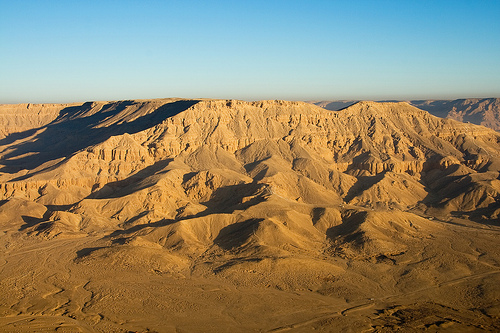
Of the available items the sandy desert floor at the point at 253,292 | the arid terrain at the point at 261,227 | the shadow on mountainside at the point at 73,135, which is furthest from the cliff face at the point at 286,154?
the sandy desert floor at the point at 253,292

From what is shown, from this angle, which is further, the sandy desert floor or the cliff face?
the cliff face

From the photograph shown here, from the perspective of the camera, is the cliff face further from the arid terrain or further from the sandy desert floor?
the sandy desert floor

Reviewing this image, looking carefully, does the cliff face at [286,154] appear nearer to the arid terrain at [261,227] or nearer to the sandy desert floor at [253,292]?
the arid terrain at [261,227]

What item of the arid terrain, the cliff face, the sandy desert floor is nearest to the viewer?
the sandy desert floor

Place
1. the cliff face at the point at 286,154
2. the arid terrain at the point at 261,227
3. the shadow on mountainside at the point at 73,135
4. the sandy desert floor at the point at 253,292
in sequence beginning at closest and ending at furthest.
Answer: the sandy desert floor at the point at 253,292, the arid terrain at the point at 261,227, the cliff face at the point at 286,154, the shadow on mountainside at the point at 73,135

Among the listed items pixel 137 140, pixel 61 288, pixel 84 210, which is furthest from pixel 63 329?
pixel 137 140

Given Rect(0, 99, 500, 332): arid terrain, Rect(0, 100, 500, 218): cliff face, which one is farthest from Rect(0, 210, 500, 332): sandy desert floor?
Rect(0, 100, 500, 218): cliff face

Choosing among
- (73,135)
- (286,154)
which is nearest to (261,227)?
(286,154)
